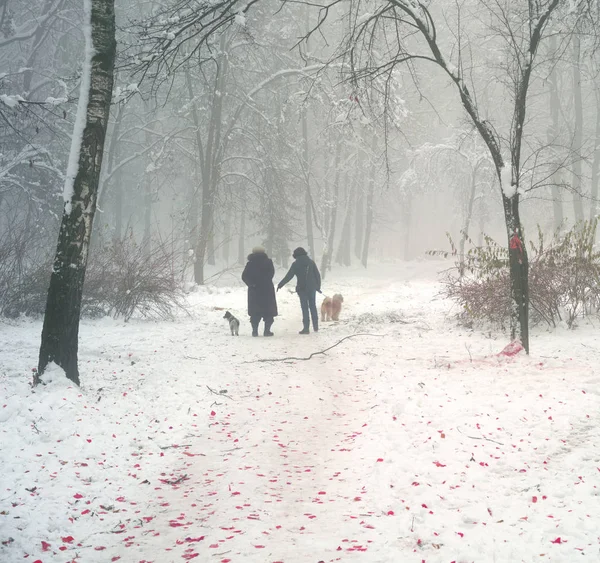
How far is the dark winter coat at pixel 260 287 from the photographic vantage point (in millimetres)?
11117

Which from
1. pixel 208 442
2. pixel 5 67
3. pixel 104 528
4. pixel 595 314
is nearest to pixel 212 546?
pixel 104 528

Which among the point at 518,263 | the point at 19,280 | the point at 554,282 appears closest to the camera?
the point at 518,263

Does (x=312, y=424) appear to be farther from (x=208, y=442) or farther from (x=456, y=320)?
(x=456, y=320)

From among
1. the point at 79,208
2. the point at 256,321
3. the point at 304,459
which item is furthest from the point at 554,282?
the point at 79,208

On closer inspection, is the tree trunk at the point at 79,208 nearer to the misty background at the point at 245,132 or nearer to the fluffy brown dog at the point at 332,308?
the misty background at the point at 245,132

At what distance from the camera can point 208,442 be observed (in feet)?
16.0

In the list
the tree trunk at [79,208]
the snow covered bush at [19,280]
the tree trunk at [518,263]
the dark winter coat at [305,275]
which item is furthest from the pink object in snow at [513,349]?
the snow covered bush at [19,280]

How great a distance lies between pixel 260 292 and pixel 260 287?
120 millimetres

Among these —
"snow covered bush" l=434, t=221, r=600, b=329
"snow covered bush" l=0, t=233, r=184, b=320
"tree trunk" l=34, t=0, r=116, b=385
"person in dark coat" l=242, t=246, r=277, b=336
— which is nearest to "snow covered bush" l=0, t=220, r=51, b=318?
"snow covered bush" l=0, t=233, r=184, b=320

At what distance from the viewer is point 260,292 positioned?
11172 mm

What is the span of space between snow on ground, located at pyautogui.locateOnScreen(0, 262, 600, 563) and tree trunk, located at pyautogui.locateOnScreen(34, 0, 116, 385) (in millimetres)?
351

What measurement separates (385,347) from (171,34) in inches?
246

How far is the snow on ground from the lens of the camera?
9.72 ft

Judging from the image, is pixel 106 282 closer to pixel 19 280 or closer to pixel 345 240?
pixel 19 280
